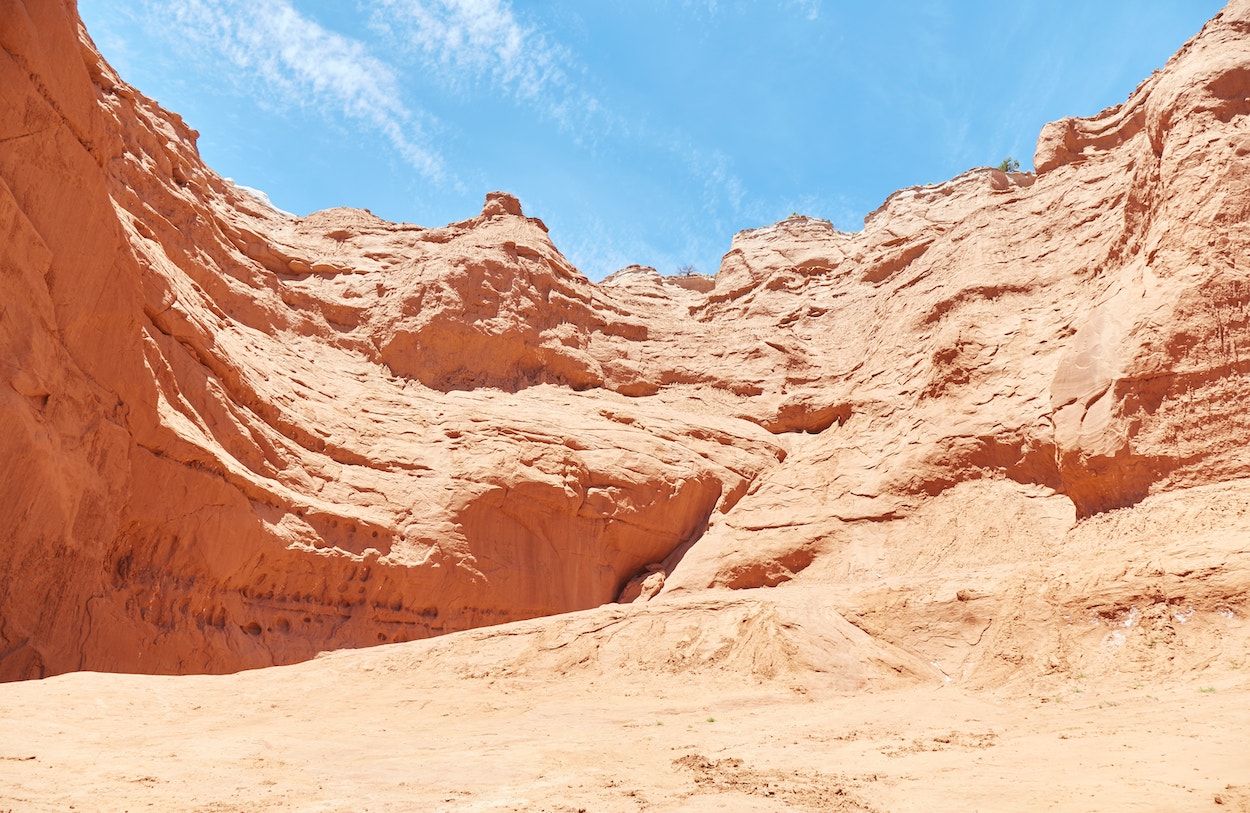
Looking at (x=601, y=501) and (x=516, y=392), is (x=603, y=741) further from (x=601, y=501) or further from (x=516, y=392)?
(x=516, y=392)

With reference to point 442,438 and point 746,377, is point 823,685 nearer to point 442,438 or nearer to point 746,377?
point 442,438

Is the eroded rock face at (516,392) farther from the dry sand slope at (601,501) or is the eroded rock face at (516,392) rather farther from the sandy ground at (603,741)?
the sandy ground at (603,741)

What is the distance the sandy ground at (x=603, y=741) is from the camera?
6656mm

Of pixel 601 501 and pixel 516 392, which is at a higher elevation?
pixel 516 392

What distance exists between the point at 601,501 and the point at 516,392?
18.6ft

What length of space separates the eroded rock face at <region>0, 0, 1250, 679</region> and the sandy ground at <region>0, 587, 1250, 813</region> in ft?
13.0

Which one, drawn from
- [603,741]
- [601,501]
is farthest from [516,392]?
A: [603,741]

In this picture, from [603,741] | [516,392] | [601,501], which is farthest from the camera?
[516,392]

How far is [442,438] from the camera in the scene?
73.0ft

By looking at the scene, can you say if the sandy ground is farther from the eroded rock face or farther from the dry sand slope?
the eroded rock face

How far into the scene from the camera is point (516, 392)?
85.9 feet

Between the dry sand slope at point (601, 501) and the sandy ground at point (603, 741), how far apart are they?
0.23 feet

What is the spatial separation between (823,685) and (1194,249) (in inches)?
420

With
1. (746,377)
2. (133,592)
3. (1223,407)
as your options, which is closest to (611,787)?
(133,592)
